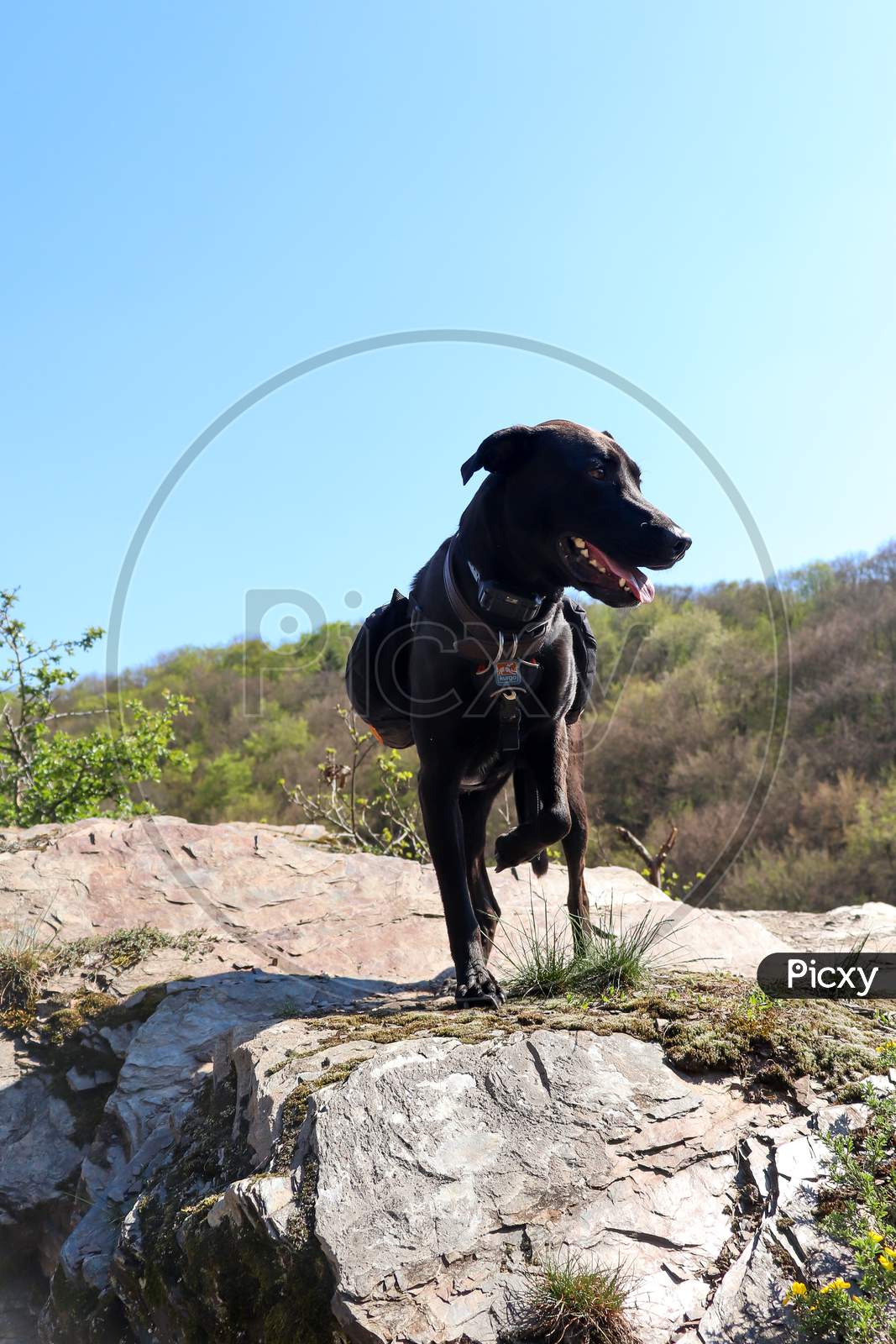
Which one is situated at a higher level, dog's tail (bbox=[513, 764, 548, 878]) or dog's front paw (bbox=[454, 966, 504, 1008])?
dog's tail (bbox=[513, 764, 548, 878])

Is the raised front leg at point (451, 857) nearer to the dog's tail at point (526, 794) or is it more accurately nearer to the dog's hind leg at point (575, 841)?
the dog's tail at point (526, 794)

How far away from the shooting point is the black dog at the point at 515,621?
3486 mm

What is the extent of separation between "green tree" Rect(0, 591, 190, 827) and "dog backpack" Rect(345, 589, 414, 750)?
16.2ft

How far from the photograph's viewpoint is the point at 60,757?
959cm

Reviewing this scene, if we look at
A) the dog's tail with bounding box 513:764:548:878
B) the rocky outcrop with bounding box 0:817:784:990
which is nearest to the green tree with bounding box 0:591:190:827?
the rocky outcrop with bounding box 0:817:784:990

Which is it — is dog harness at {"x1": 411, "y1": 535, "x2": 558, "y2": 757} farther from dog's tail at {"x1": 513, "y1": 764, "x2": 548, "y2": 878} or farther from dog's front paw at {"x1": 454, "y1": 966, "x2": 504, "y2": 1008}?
dog's front paw at {"x1": 454, "y1": 966, "x2": 504, "y2": 1008}

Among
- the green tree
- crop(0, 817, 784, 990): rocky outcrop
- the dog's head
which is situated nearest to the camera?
the dog's head

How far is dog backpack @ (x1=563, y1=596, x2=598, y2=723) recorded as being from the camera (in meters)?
4.54

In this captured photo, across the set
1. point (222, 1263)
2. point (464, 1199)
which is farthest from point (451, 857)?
point (222, 1263)

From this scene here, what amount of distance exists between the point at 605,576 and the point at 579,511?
0.24 meters

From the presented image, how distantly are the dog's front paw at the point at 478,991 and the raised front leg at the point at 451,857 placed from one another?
0.05 m

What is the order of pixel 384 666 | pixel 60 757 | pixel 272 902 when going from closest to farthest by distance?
pixel 384 666 < pixel 272 902 < pixel 60 757

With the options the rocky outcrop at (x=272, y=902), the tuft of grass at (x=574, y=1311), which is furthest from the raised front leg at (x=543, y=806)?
the tuft of grass at (x=574, y=1311)

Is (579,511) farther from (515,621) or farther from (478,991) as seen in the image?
(478,991)
